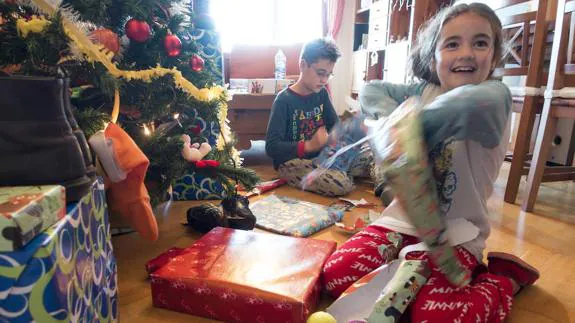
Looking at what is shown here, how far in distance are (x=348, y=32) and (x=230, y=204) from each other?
2992mm

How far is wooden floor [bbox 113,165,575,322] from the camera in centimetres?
74

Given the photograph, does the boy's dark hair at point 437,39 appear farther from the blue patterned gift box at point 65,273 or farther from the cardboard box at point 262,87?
the cardboard box at point 262,87

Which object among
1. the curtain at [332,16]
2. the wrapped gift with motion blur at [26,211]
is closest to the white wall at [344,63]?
the curtain at [332,16]

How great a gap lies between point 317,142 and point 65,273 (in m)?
1.10

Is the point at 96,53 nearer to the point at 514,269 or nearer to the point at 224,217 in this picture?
the point at 224,217

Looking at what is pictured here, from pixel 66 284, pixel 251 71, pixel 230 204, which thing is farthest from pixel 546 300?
pixel 251 71

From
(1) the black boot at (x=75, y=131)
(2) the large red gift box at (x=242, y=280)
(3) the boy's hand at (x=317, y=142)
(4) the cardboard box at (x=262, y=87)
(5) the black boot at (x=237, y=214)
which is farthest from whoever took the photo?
(4) the cardboard box at (x=262, y=87)

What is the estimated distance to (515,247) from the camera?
1.02 metres

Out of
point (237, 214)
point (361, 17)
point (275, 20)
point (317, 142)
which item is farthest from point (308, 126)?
point (275, 20)

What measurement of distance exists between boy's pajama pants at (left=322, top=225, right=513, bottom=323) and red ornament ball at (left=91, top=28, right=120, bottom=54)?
647 mm

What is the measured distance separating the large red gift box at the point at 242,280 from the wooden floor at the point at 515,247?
5 cm

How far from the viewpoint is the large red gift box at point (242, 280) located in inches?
26.0

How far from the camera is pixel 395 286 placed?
0.66 m

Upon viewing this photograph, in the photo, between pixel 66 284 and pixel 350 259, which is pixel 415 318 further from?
pixel 66 284
